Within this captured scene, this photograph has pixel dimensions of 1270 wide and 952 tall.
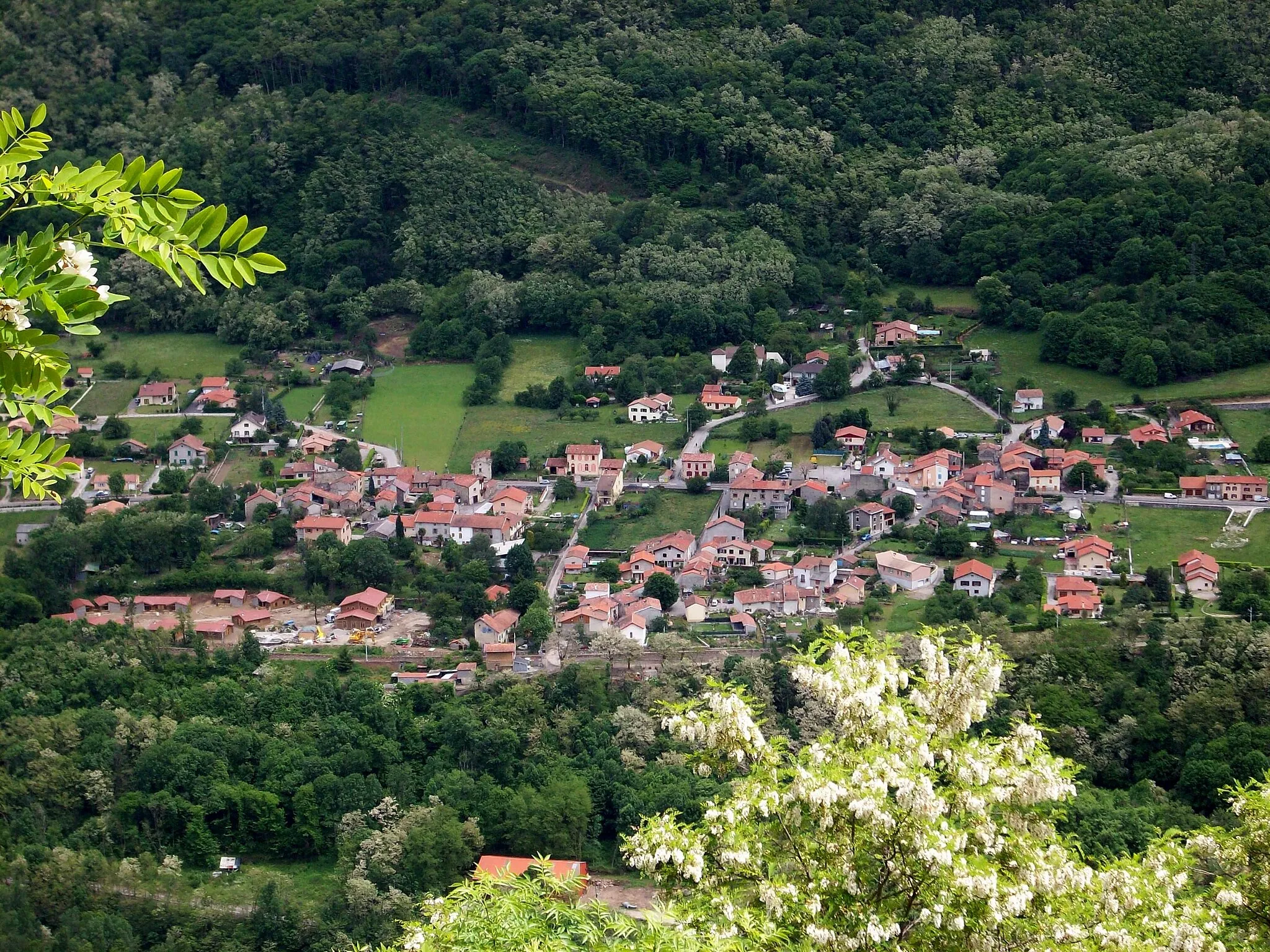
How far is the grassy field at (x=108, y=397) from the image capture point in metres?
30.9

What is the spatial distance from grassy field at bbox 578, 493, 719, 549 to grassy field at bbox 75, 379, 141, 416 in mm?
10691

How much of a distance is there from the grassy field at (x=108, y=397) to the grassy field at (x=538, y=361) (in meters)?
7.44

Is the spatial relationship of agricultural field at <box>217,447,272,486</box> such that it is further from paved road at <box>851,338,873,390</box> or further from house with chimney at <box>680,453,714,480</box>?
paved road at <box>851,338,873,390</box>

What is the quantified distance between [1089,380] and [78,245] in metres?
28.2

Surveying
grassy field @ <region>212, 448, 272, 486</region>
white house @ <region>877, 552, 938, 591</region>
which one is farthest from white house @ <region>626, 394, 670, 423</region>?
white house @ <region>877, 552, 938, 591</region>

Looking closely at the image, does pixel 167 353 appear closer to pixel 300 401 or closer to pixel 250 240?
pixel 300 401

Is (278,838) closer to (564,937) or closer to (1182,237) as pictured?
(564,937)

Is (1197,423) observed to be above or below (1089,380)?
above

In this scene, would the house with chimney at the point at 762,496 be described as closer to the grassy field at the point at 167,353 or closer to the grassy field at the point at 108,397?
the grassy field at the point at 167,353

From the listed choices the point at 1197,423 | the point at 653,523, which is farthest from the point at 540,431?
the point at 1197,423

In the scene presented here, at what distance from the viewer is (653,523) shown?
2617cm

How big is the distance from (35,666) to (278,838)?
5111mm

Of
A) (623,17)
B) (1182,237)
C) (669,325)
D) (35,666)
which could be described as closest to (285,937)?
(35,666)

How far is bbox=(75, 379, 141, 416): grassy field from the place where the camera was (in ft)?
101
